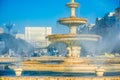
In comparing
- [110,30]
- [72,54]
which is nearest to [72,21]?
[72,54]

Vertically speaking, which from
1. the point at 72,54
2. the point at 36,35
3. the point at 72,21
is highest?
the point at 36,35

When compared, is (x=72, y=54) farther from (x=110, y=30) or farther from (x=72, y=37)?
(x=110, y=30)

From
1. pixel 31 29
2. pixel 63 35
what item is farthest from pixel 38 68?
pixel 31 29

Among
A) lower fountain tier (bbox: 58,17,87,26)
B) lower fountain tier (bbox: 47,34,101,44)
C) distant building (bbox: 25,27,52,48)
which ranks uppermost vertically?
distant building (bbox: 25,27,52,48)

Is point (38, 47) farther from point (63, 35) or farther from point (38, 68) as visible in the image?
point (38, 68)

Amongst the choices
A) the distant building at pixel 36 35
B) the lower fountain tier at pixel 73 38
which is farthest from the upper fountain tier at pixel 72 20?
the distant building at pixel 36 35

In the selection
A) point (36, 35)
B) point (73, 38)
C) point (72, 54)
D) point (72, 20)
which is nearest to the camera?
point (73, 38)

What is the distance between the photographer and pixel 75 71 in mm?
20188

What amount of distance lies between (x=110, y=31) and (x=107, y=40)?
473 centimetres

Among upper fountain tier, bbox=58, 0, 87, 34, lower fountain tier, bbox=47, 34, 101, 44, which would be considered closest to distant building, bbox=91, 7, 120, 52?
upper fountain tier, bbox=58, 0, 87, 34

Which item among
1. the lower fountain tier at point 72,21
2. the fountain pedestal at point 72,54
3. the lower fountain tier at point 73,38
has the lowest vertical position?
the fountain pedestal at point 72,54

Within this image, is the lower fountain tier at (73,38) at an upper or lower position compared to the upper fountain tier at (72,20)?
lower

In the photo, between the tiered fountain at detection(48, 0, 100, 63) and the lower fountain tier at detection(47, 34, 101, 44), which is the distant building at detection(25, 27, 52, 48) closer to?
the tiered fountain at detection(48, 0, 100, 63)

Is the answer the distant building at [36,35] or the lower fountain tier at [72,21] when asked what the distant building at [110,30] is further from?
the lower fountain tier at [72,21]
